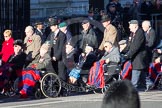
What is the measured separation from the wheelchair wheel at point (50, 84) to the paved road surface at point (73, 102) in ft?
0.68

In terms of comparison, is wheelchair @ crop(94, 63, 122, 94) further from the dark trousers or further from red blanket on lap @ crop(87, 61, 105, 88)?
the dark trousers

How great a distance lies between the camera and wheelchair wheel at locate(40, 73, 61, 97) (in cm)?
1259

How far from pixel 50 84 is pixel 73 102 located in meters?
1.16

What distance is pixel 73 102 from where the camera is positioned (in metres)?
11.6

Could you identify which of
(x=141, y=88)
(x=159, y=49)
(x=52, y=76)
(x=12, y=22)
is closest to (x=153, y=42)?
(x=159, y=49)

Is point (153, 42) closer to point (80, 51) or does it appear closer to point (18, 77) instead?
point (80, 51)

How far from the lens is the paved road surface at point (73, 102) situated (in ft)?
36.5

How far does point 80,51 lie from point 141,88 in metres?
1.88

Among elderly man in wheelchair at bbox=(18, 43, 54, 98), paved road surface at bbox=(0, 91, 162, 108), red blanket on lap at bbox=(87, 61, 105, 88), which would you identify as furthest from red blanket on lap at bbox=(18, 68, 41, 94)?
red blanket on lap at bbox=(87, 61, 105, 88)

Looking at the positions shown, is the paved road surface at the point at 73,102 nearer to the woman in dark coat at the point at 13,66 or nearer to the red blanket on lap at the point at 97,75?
the red blanket on lap at the point at 97,75

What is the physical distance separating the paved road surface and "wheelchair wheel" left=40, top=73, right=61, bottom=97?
207 millimetres

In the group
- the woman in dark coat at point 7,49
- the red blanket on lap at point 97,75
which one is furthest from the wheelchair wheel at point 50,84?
the woman in dark coat at point 7,49

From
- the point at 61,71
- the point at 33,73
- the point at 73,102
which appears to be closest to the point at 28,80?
the point at 33,73

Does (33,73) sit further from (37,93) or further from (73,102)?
(73,102)
